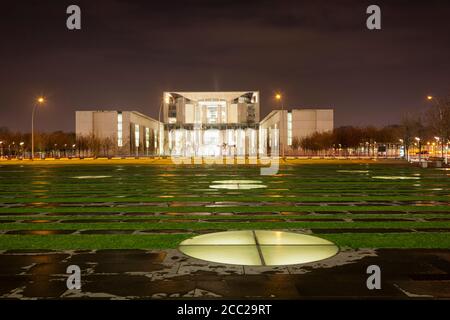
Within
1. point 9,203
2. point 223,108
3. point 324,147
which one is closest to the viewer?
point 9,203

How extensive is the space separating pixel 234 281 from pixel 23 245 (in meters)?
4.74

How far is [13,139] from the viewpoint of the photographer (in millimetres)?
130500

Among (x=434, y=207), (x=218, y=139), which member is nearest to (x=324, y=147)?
(x=218, y=139)

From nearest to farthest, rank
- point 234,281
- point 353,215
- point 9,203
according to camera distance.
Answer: point 234,281 < point 353,215 < point 9,203

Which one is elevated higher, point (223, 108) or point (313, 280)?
point (223, 108)

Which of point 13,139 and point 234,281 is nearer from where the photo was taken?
point 234,281

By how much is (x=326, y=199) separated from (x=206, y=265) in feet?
34.8

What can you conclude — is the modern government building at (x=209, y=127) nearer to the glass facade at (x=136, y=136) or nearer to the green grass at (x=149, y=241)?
the glass facade at (x=136, y=136)

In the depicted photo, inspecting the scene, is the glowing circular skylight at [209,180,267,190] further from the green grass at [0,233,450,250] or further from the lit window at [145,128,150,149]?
A: the lit window at [145,128,150,149]

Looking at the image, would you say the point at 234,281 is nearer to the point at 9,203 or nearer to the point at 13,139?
the point at 9,203

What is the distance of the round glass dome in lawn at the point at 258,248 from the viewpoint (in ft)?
25.7

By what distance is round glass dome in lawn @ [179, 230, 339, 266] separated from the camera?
25.7 ft

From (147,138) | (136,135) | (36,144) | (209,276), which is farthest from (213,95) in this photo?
(209,276)

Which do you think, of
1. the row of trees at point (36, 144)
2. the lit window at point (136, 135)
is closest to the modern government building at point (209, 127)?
the lit window at point (136, 135)
